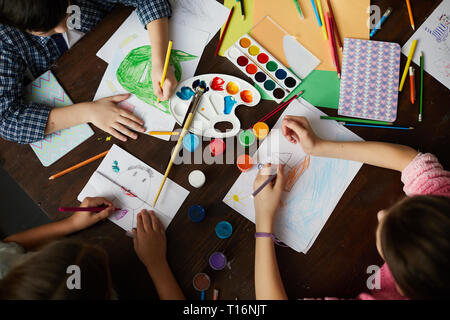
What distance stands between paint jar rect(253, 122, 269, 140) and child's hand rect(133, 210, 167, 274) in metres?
0.37

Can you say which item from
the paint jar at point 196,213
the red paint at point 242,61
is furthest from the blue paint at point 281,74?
the paint jar at point 196,213

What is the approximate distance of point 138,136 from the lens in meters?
0.92

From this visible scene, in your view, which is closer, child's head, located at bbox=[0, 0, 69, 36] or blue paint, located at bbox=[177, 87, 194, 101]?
child's head, located at bbox=[0, 0, 69, 36]

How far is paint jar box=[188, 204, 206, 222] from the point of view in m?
0.86

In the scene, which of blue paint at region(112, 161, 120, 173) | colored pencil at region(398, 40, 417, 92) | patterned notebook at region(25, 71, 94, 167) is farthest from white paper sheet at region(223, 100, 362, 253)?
patterned notebook at region(25, 71, 94, 167)

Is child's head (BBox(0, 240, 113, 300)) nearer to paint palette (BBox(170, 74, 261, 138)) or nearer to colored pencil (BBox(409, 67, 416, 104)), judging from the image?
paint palette (BBox(170, 74, 261, 138))

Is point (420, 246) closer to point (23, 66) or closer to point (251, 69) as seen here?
point (251, 69)

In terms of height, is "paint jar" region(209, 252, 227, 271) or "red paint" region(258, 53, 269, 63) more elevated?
"red paint" region(258, 53, 269, 63)

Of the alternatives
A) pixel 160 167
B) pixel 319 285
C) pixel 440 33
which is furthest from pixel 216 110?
pixel 440 33

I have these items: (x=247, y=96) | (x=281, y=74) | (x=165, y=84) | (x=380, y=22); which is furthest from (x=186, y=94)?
(x=380, y=22)

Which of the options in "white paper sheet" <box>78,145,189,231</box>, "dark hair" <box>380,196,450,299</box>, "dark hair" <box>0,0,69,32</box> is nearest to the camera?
"dark hair" <box>380,196,450,299</box>

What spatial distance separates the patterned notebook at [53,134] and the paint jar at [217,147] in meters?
0.37

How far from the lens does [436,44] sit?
37.1 inches

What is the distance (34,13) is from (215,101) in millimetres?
513
